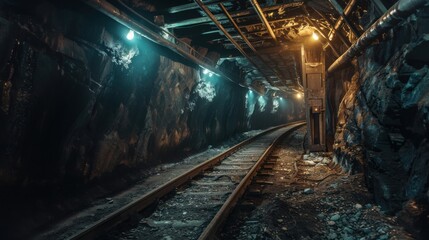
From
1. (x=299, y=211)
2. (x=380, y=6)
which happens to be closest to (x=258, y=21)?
(x=380, y=6)

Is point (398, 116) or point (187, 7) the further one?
point (187, 7)

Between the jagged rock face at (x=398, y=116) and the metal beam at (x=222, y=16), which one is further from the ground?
the metal beam at (x=222, y=16)

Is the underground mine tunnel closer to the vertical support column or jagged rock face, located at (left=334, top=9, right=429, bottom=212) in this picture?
jagged rock face, located at (left=334, top=9, right=429, bottom=212)

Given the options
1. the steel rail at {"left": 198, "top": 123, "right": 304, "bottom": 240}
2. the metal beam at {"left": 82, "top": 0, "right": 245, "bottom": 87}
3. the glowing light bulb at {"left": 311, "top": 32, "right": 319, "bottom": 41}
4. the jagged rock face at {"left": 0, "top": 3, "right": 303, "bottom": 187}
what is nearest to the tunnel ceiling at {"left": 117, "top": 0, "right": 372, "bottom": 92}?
the glowing light bulb at {"left": 311, "top": 32, "right": 319, "bottom": 41}

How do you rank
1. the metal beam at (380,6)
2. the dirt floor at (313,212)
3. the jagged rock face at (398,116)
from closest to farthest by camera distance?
the jagged rock face at (398,116), the dirt floor at (313,212), the metal beam at (380,6)

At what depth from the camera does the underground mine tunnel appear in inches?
165

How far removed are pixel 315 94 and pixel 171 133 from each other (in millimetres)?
5375

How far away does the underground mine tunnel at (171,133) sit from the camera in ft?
13.7

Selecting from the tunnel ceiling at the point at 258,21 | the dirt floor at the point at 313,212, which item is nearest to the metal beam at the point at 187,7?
the tunnel ceiling at the point at 258,21

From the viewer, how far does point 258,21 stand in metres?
8.45

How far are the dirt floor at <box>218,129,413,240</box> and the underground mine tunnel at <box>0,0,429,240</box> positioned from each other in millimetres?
31

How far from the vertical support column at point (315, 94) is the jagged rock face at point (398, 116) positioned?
161 inches

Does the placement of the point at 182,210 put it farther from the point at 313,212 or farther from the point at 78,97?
the point at 78,97

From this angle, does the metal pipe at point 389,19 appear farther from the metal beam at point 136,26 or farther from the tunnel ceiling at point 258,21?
the metal beam at point 136,26
